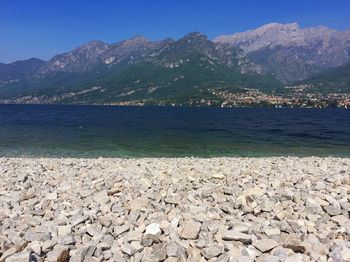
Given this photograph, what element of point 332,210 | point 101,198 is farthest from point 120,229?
point 332,210

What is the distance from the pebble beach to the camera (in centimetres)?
980

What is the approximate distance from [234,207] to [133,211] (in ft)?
11.6

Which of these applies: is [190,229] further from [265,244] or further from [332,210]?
[332,210]

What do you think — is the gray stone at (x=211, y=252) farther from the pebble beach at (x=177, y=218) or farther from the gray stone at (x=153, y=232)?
the gray stone at (x=153, y=232)

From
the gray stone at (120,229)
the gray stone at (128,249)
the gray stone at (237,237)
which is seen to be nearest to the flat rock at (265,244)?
the gray stone at (237,237)

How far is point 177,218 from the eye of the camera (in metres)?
11.5

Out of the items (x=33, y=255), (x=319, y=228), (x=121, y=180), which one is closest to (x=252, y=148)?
(x=121, y=180)

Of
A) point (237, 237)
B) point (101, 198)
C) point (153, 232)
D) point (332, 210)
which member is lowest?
point (332, 210)

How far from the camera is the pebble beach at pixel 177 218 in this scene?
9797mm

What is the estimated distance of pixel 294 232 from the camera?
10898 millimetres

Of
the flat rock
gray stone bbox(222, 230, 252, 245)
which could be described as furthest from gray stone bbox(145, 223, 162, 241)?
the flat rock

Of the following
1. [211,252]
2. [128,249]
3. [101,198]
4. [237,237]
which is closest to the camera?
[211,252]

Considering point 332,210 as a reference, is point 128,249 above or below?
above

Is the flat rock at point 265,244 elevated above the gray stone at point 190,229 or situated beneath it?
situated beneath
